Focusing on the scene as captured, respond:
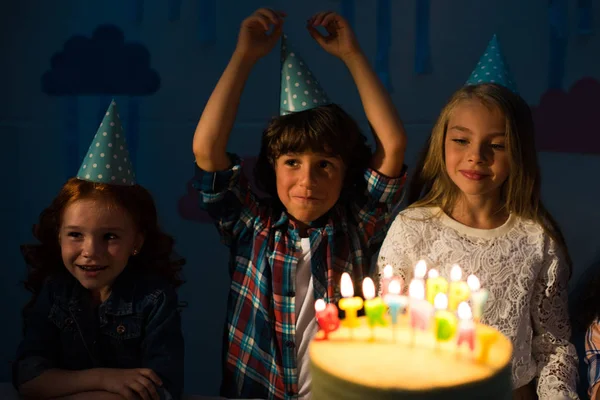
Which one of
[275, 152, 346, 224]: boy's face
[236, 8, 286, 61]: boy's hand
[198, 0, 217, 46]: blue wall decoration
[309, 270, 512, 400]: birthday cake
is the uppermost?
[198, 0, 217, 46]: blue wall decoration

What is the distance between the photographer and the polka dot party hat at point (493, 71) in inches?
57.6

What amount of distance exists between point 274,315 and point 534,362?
1.85 feet

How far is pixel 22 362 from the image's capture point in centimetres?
134

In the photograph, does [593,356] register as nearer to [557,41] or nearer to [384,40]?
[557,41]

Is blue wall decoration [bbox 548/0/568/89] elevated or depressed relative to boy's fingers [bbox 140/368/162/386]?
elevated

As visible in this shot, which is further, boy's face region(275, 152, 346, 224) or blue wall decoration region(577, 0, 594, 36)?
blue wall decoration region(577, 0, 594, 36)

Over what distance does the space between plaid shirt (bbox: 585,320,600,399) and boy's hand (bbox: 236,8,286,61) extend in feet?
3.21

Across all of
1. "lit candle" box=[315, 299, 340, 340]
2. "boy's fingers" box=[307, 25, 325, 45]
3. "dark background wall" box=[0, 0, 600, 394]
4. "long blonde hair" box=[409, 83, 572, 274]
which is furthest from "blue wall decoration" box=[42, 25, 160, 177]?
"lit candle" box=[315, 299, 340, 340]

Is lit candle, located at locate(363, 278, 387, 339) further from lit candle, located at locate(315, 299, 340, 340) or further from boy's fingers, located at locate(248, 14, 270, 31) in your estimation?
boy's fingers, located at locate(248, 14, 270, 31)

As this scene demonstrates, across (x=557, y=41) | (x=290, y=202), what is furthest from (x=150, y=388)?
(x=557, y=41)

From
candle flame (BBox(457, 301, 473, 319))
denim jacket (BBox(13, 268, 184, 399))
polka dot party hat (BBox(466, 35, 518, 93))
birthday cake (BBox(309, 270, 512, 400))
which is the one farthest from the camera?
polka dot party hat (BBox(466, 35, 518, 93))

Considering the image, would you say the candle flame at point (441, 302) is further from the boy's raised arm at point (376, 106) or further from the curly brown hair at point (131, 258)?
the curly brown hair at point (131, 258)

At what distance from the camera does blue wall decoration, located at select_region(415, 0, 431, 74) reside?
69.7 inches

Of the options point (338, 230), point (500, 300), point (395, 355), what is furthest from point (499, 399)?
point (338, 230)
